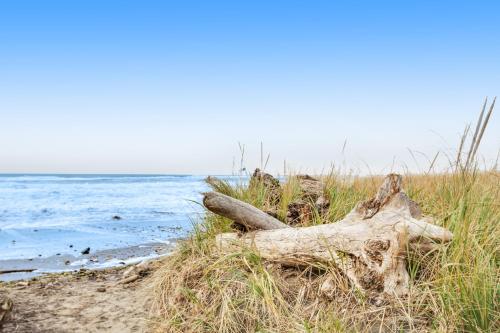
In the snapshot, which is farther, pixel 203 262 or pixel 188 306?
pixel 203 262

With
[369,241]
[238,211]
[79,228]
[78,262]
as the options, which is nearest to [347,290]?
[369,241]

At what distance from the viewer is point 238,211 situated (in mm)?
4730

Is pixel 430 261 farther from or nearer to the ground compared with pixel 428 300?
farther from the ground

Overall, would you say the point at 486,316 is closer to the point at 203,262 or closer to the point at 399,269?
the point at 399,269

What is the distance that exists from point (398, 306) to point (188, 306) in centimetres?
182

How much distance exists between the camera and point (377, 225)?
3.86m

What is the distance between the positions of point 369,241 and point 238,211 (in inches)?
59.5

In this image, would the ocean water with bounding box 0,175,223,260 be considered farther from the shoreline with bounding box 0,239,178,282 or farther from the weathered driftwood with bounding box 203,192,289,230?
the weathered driftwood with bounding box 203,192,289,230

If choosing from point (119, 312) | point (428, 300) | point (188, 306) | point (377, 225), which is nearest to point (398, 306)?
point (428, 300)

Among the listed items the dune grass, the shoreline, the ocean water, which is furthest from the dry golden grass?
the shoreline

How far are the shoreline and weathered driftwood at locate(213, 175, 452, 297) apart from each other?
311 cm


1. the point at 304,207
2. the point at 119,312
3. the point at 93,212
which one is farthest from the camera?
the point at 93,212

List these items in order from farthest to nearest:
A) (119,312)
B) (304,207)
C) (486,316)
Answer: (304,207), (119,312), (486,316)

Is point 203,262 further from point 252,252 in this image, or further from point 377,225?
point 377,225
